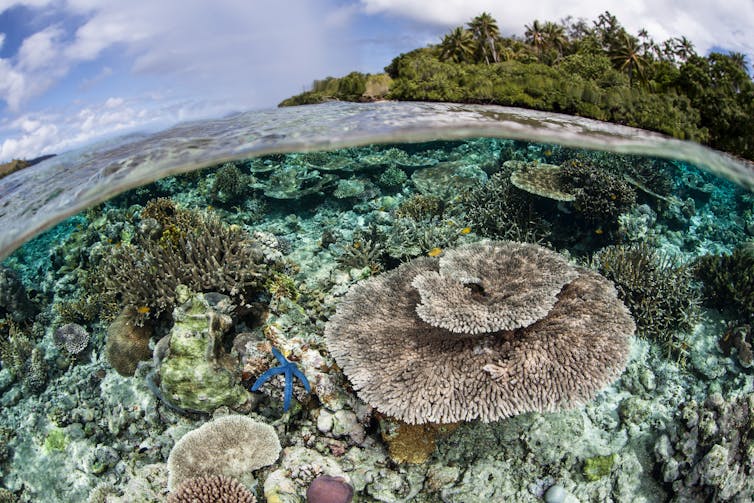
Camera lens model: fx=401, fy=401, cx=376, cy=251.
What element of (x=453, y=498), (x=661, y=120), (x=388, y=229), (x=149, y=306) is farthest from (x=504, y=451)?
(x=661, y=120)

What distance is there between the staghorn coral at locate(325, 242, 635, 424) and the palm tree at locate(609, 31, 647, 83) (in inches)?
430

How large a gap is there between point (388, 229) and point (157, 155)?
19.8 ft

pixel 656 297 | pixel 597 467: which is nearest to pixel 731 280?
pixel 656 297

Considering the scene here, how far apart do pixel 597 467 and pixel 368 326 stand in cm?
313

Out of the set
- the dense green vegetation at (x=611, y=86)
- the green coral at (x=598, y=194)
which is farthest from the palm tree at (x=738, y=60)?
the green coral at (x=598, y=194)

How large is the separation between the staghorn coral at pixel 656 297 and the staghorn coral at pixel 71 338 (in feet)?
28.5

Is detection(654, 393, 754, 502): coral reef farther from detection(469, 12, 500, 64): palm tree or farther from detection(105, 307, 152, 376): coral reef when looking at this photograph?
detection(469, 12, 500, 64): palm tree

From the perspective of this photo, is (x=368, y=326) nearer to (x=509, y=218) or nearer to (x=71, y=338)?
(x=509, y=218)

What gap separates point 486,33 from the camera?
16.6 metres

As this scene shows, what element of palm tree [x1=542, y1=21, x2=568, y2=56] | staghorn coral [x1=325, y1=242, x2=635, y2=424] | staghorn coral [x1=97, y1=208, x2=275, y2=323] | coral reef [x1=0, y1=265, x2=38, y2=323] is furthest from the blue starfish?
palm tree [x1=542, y1=21, x2=568, y2=56]

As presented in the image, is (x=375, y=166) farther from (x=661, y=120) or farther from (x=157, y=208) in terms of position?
(x=661, y=120)

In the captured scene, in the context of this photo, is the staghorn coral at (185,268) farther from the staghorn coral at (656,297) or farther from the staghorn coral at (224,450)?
the staghorn coral at (656,297)

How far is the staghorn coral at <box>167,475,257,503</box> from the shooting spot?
3883mm

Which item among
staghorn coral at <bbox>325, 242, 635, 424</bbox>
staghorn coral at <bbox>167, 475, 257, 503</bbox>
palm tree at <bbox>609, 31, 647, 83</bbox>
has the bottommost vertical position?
staghorn coral at <bbox>167, 475, 257, 503</bbox>
